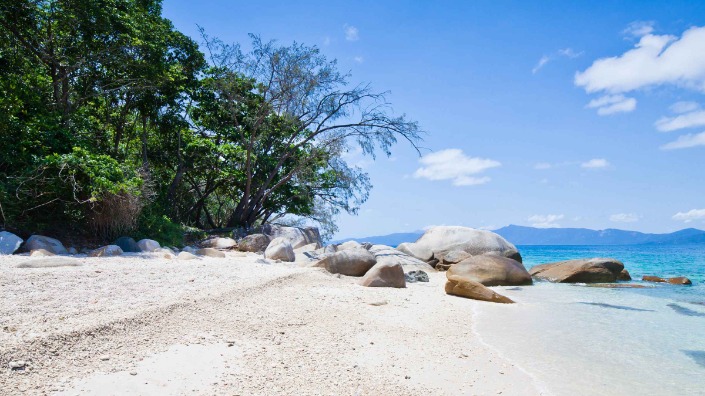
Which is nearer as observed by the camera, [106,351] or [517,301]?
[106,351]

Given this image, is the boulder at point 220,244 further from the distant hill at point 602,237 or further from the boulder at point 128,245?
the distant hill at point 602,237

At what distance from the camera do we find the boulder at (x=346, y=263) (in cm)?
1075

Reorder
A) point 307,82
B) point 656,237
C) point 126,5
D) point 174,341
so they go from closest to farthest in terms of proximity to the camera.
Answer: point 174,341 → point 126,5 → point 307,82 → point 656,237

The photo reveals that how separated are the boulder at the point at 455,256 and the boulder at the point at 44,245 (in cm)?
1040

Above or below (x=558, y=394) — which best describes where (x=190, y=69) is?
above

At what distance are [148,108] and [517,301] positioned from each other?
48.6 feet

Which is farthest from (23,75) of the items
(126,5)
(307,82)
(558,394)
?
(558,394)

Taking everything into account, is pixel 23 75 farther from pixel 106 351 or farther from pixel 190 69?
pixel 106 351

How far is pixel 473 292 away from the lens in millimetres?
8477

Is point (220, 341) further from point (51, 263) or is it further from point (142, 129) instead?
point (142, 129)

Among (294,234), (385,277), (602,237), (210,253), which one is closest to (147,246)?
(210,253)

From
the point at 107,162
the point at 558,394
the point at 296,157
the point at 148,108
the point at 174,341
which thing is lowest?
the point at 558,394

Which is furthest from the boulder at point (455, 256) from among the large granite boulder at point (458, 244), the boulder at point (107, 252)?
the boulder at point (107, 252)

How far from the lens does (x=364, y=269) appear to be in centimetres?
1087
